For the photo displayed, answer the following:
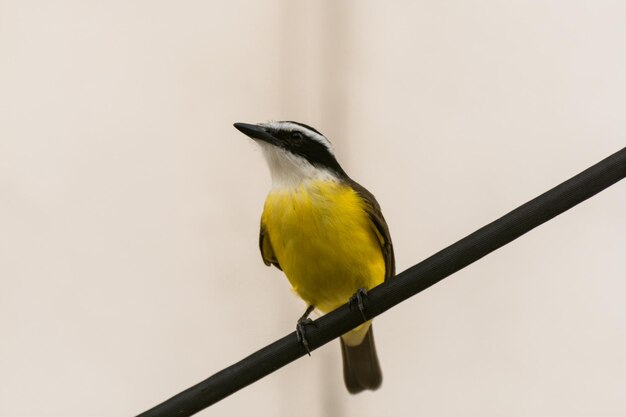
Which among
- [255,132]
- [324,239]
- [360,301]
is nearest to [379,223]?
[324,239]

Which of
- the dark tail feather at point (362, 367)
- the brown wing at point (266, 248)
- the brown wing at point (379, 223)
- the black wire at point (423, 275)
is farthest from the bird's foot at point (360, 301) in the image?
the dark tail feather at point (362, 367)

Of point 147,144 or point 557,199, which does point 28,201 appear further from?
point 557,199

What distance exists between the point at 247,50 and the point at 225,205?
852 mm

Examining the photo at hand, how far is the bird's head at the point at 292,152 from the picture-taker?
2.42m

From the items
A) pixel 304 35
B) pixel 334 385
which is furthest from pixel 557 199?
pixel 304 35

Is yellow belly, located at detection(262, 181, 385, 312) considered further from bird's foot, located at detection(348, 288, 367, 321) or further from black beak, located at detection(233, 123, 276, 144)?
bird's foot, located at detection(348, 288, 367, 321)

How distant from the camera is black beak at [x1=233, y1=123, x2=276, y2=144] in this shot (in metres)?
2.43

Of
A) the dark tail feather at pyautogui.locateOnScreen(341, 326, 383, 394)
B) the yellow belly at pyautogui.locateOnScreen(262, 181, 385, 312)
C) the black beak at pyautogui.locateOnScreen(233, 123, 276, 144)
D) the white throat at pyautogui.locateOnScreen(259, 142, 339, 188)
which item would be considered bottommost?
the dark tail feather at pyautogui.locateOnScreen(341, 326, 383, 394)

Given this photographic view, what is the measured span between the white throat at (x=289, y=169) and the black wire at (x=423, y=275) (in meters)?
0.73

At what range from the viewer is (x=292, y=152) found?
2.46 metres

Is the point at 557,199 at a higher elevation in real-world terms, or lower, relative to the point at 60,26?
lower

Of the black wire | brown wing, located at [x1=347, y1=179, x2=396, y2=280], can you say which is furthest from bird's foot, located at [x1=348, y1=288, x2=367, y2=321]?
brown wing, located at [x1=347, y1=179, x2=396, y2=280]

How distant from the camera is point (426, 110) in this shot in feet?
14.2

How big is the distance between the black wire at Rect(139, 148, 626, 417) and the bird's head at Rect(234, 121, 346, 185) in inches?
29.7
